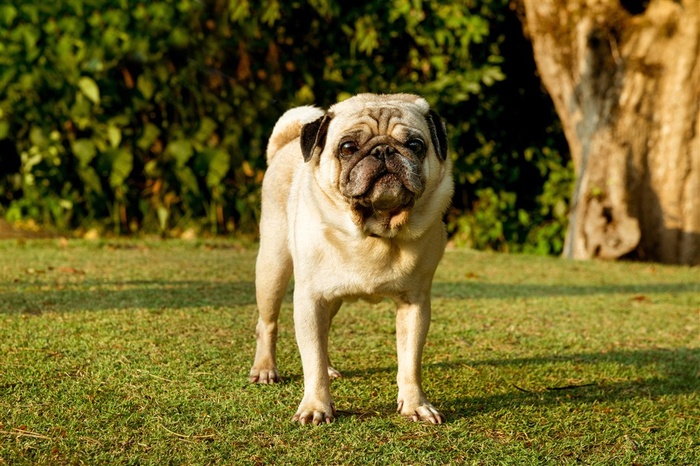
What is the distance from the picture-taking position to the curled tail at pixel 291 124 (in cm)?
444

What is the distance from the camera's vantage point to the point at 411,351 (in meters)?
3.61

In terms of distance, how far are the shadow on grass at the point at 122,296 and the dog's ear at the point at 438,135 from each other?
94.0 inches

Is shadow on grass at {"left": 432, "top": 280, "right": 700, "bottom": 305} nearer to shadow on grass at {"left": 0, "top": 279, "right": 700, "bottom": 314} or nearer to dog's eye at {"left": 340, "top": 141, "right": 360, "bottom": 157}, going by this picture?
shadow on grass at {"left": 0, "top": 279, "right": 700, "bottom": 314}

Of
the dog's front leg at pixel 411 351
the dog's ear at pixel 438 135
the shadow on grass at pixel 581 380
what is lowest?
the shadow on grass at pixel 581 380

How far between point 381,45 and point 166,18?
2461 millimetres

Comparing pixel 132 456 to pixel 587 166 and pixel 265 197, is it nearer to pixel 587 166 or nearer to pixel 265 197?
pixel 265 197

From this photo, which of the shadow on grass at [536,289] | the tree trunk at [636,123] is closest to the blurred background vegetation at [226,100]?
the tree trunk at [636,123]

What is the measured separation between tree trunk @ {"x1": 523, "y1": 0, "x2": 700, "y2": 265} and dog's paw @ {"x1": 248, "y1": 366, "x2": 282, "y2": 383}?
582 centimetres

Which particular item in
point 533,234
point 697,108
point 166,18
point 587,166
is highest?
point 166,18

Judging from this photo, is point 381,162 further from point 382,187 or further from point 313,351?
point 313,351

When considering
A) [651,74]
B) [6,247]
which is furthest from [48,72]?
[651,74]

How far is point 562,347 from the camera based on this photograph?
5.03m

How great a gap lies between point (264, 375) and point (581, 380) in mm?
1552

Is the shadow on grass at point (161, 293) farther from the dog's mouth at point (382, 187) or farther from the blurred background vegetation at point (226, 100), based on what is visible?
the blurred background vegetation at point (226, 100)
